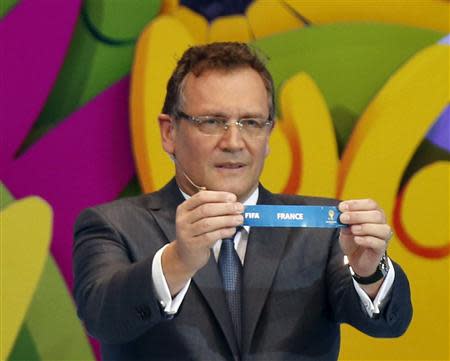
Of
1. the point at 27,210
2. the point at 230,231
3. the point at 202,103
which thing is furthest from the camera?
the point at 27,210

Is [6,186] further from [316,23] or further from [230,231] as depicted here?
[230,231]

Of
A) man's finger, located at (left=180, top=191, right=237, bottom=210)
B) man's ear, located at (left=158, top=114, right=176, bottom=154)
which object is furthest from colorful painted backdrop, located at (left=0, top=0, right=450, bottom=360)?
man's finger, located at (left=180, top=191, right=237, bottom=210)

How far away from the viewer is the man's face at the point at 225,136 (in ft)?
7.27

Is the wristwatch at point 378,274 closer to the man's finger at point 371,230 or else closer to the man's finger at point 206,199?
the man's finger at point 371,230

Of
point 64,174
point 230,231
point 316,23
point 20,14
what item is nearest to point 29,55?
point 20,14

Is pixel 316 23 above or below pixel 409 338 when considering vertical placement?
above

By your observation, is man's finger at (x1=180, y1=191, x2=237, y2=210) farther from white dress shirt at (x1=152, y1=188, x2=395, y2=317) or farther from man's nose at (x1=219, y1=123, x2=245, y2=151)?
man's nose at (x1=219, y1=123, x2=245, y2=151)

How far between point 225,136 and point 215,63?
22 centimetres

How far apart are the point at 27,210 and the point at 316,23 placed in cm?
140

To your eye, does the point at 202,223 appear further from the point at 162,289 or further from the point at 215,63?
the point at 215,63

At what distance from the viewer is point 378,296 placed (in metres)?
2.10

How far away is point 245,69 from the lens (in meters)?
2.30

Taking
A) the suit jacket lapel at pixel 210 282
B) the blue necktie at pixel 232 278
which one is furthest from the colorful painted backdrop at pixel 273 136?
the blue necktie at pixel 232 278

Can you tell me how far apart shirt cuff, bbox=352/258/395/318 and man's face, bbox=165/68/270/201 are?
410mm
